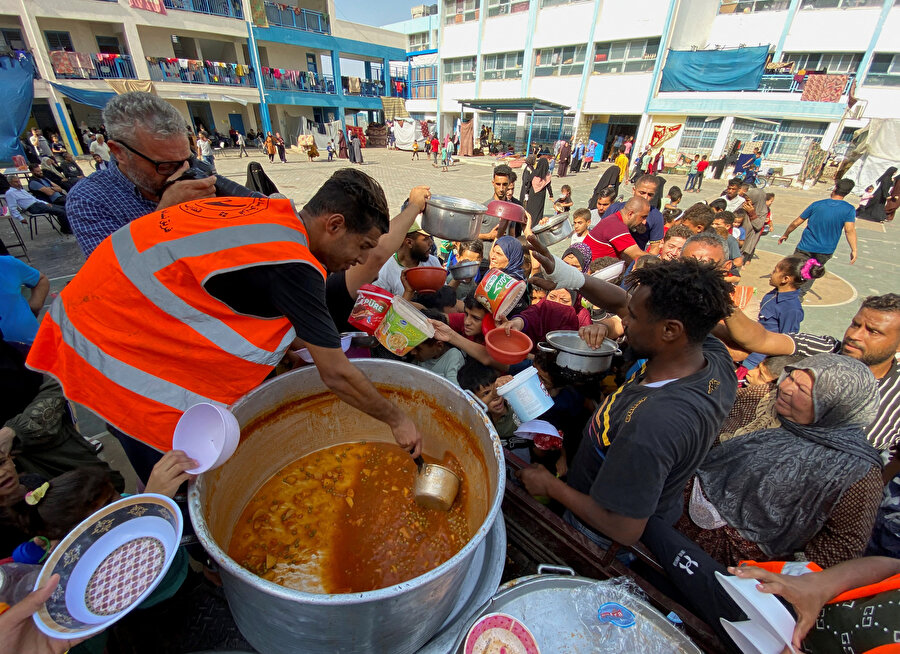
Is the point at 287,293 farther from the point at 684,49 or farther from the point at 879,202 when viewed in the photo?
the point at 684,49

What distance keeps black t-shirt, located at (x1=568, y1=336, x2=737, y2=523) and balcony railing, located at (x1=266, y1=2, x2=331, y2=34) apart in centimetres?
3276

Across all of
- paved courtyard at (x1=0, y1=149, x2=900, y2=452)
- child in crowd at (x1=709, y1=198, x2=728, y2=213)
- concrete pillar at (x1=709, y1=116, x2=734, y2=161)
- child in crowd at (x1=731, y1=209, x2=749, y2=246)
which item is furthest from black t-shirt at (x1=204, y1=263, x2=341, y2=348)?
concrete pillar at (x1=709, y1=116, x2=734, y2=161)

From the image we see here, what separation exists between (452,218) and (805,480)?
2298 millimetres

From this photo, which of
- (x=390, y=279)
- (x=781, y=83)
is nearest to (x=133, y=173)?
(x=390, y=279)

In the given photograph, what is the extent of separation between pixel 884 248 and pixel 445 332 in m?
13.2

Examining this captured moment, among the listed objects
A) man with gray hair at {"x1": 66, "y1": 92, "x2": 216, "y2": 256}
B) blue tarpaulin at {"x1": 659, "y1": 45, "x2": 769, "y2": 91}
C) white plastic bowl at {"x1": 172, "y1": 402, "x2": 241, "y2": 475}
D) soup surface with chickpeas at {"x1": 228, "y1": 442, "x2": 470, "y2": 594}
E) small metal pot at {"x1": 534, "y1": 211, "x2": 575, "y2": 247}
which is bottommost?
soup surface with chickpeas at {"x1": 228, "y1": 442, "x2": 470, "y2": 594}

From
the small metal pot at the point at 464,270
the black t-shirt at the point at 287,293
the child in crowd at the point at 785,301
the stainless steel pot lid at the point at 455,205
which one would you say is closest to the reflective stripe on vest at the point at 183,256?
the black t-shirt at the point at 287,293

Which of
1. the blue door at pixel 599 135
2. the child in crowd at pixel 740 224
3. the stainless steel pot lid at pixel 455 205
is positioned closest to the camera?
the stainless steel pot lid at pixel 455 205

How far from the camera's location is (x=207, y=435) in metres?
1.38

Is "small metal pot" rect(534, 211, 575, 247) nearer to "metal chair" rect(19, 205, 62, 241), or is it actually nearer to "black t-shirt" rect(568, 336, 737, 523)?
"black t-shirt" rect(568, 336, 737, 523)

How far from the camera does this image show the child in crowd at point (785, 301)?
3593 millimetres

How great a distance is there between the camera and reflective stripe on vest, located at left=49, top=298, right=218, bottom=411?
148 cm

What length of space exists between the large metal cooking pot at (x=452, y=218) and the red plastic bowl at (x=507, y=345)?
753mm

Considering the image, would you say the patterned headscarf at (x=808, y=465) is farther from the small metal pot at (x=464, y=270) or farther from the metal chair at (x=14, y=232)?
the metal chair at (x=14, y=232)
